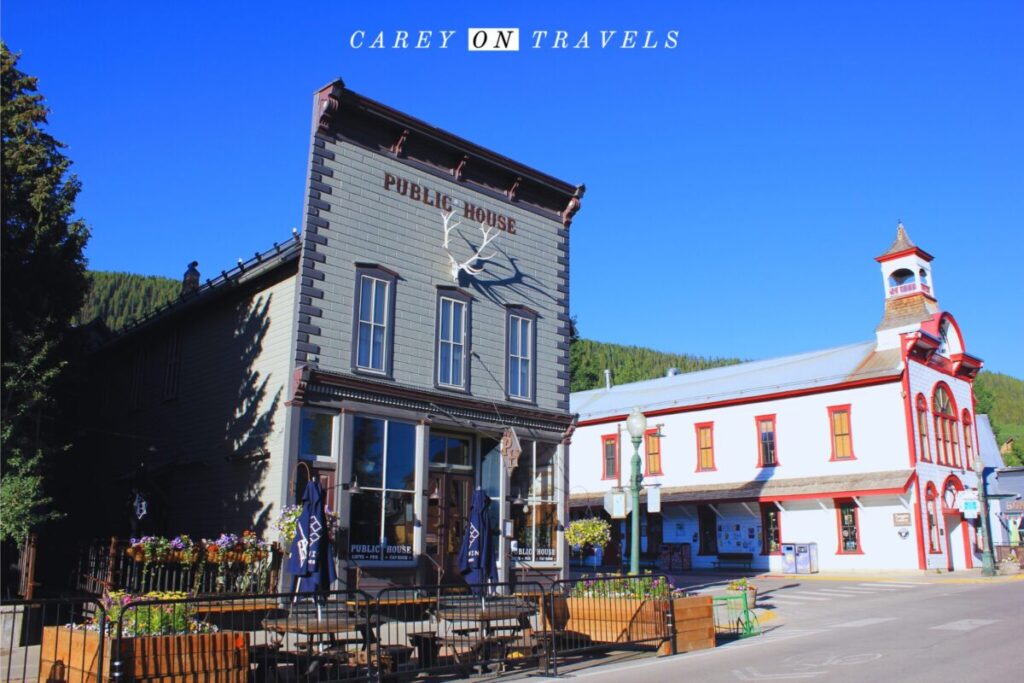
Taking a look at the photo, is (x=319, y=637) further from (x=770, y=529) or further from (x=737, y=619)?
(x=770, y=529)

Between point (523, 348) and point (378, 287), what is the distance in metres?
4.28

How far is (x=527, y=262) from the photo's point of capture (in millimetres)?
21422

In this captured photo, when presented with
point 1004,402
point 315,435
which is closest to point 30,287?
point 315,435

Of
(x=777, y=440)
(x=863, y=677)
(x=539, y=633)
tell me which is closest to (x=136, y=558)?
(x=539, y=633)

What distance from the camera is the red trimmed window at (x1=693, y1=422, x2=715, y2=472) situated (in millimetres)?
39656

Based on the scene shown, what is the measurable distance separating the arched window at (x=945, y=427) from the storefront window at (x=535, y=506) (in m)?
21.8

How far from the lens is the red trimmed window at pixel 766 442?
37.4m

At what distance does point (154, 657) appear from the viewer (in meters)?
9.09

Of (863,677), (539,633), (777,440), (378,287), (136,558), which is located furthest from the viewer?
(777,440)

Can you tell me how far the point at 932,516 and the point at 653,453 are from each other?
41.2 ft

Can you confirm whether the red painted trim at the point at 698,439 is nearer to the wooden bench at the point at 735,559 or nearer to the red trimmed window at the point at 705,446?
the red trimmed window at the point at 705,446

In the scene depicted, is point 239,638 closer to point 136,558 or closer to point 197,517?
point 136,558

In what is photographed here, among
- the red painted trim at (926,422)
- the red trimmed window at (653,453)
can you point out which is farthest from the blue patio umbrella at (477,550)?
the red trimmed window at (653,453)

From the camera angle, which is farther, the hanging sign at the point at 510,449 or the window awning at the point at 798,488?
the window awning at the point at 798,488
